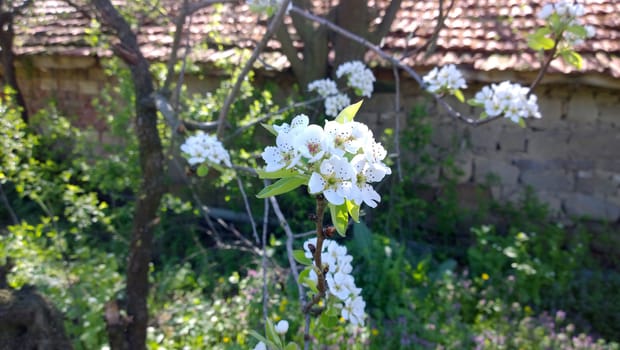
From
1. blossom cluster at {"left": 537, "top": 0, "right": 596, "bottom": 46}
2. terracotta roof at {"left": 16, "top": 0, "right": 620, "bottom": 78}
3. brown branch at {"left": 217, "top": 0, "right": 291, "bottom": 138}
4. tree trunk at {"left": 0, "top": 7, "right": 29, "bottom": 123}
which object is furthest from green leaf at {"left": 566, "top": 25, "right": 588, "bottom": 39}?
tree trunk at {"left": 0, "top": 7, "right": 29, "bottom": 123}

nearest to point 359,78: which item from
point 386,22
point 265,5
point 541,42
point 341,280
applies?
point 265,5

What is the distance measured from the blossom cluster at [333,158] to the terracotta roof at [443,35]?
3.00m

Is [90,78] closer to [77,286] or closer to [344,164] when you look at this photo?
[77,286]

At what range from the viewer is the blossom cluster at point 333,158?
3.22 ft

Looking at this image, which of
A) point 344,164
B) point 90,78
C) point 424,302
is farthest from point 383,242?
point 90,78

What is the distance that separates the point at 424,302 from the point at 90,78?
4031 millimetres

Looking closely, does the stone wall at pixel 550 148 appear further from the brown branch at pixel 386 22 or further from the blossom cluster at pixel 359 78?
the blossom cluster at pixel 359 78

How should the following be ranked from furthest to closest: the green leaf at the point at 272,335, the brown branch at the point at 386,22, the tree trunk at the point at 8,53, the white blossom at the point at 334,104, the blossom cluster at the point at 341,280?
1. the brown branch at the point at 386,22
2. the tree trunk at the point at 8,53
3. the white blossom at the point at 334,104
4. the blossom cluster at the point at 341,280
5. the green leaf at the point at 272,335

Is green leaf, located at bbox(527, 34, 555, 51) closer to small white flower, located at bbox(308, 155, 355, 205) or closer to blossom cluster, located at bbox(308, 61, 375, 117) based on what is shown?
blossom cluster, located at bbox(308, 61, 375, 117)

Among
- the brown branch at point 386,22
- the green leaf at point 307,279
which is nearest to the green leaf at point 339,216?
the green leaf at point 307,279

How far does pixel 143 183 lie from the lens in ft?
9.00

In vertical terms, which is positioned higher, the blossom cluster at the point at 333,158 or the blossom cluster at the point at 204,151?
the blossom cluster at the point at 333,158

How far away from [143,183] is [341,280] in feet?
5.36

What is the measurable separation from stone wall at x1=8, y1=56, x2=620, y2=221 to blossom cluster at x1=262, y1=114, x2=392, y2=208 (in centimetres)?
352
